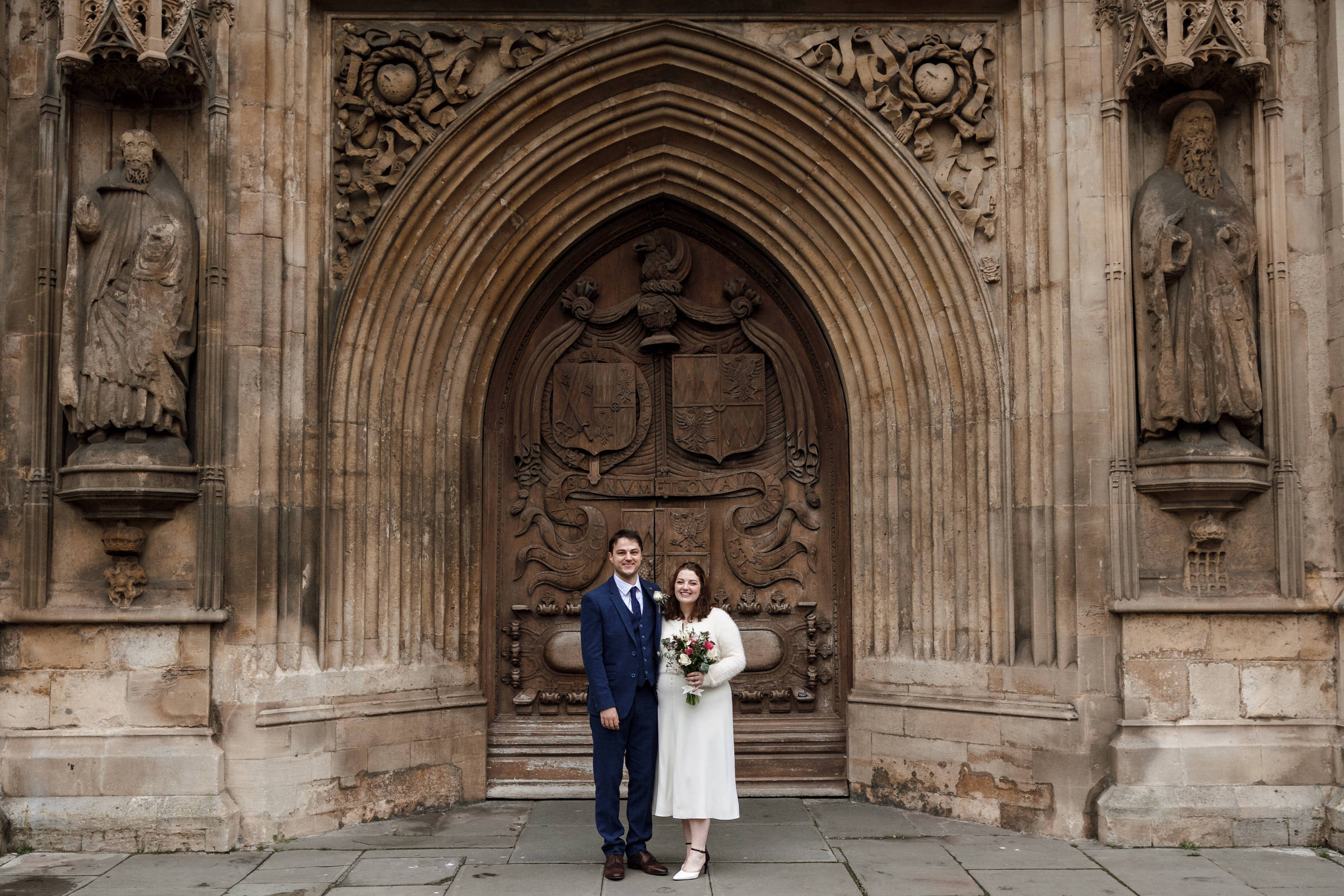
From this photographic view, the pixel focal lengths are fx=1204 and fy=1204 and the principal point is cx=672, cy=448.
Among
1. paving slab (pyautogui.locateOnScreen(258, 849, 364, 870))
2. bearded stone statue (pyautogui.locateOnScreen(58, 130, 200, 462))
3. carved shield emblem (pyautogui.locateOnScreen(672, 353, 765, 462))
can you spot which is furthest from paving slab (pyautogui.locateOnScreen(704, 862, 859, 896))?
bearded stone statue (pyautogui.locateOnScreen(58, 130, 200, 462))

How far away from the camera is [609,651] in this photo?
5.89m

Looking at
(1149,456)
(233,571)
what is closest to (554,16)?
(233,571)

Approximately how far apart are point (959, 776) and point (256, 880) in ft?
13.2

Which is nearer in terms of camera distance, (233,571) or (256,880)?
(256,880)

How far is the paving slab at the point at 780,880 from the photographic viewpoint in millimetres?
5645

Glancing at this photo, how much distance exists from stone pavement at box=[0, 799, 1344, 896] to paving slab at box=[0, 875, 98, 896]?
1 cm

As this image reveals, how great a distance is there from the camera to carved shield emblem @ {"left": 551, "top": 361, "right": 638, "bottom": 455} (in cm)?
828

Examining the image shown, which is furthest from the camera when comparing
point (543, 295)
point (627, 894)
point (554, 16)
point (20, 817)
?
point (543, 295)

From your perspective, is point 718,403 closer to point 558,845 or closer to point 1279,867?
point 558,845

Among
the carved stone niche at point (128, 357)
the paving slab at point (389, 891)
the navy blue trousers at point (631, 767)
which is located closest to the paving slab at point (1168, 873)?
the navy blue trousers at point (631, 767)

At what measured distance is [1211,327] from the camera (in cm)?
679

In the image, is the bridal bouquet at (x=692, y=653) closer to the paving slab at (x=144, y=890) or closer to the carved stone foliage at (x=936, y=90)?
the paving slab at (x=144, y=890)

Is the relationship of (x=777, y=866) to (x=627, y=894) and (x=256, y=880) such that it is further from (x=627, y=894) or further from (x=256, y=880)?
(x=256, y=880)

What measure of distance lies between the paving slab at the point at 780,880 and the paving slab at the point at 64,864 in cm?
303
